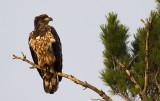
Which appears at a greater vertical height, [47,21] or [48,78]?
[47,21]

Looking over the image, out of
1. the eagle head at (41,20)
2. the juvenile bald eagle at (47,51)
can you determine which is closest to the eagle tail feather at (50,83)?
the juvenile bald eagle at (47,51)

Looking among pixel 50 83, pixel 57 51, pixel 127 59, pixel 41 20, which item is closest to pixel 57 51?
pixel 57 51

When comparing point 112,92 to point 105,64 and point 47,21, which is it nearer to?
point 105,64

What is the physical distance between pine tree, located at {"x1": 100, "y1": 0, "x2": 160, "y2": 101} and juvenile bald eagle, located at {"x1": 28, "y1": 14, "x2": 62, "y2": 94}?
2.47 feet

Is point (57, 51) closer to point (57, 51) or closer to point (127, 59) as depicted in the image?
point (57, 51)

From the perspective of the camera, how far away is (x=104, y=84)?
6559mm

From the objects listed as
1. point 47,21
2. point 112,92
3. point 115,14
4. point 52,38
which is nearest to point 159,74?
point 112,92

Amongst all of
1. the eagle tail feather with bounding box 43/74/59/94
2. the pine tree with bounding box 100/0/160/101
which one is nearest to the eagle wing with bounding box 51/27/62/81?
the eagle tail feather with bounding box 43/74/59/94

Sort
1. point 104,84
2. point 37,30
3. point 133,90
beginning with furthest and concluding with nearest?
point 37,30 < point 104,84 < point 133,90

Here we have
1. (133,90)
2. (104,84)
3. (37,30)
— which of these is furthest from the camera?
(37,30)

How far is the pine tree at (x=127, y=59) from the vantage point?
620 cm

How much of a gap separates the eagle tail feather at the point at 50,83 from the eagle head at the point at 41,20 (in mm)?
868

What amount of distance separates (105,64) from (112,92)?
47cm

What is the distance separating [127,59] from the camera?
21.2 feet
